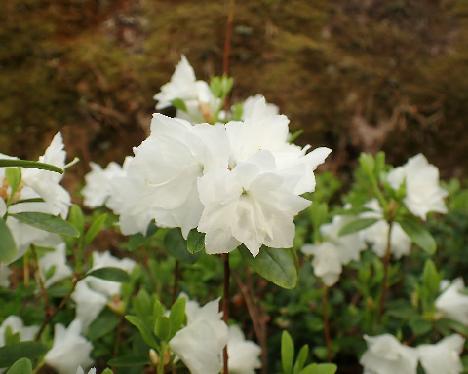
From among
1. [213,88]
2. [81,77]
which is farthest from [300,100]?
[213,88]

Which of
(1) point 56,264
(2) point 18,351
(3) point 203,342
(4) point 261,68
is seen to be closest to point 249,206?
(3) point 203,342

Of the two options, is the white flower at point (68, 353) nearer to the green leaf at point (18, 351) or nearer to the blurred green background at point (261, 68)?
the green leaf at point (18, 351)

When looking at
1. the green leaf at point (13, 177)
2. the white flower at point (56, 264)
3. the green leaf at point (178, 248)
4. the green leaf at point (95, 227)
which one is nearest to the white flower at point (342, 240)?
the green leaf at point (178, 248)

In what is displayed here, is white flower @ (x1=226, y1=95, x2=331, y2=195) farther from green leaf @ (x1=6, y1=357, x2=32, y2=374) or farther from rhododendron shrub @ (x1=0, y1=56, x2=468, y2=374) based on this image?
green leaf @ (x1=6, y1=357, x2=32, y2=374)

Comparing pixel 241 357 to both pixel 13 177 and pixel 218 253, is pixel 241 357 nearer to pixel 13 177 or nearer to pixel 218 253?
pixel 218 253

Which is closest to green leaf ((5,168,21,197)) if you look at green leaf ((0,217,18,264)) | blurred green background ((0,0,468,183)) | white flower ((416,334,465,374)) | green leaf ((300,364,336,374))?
green leaf ((0,217,18,264))

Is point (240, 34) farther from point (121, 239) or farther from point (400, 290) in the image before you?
point (400, 290)
